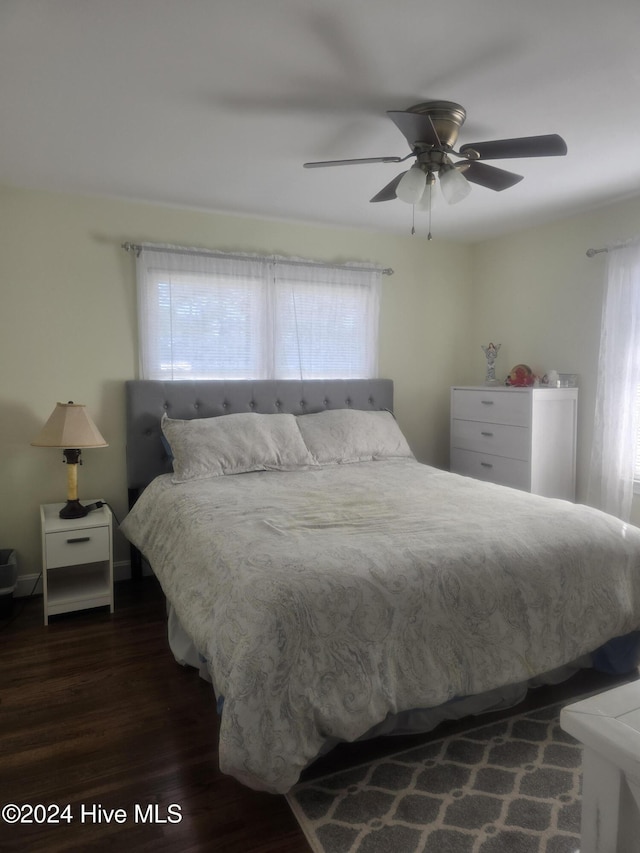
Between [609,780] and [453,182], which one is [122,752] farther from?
[453,182]

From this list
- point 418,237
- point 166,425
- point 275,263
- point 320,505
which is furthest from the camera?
point 418,237

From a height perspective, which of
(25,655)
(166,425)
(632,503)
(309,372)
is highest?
(309,372)

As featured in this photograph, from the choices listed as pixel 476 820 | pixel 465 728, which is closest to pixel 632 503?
pixel 465 728

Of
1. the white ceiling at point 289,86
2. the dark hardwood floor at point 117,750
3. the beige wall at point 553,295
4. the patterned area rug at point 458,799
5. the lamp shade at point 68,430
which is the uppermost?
the white ceiling at point 289,86

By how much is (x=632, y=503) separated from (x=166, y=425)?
116 inches

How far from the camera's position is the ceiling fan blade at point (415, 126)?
1871mm

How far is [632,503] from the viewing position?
Answer: 3.36 m

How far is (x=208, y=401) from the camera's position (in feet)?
11.7

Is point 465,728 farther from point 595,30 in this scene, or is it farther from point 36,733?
point 595,30

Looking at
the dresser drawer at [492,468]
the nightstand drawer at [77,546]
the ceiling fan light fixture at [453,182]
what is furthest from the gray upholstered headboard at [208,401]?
the ceiling fan light fixture at [453,182]

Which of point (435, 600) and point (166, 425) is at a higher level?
point (166, 425)

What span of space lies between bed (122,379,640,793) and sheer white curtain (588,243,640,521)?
109 cm

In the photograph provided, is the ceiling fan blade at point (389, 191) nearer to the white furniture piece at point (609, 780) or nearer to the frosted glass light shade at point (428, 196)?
the frosted glass light shade at point (428, 196)

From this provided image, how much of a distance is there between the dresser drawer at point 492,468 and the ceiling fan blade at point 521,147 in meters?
2.07
